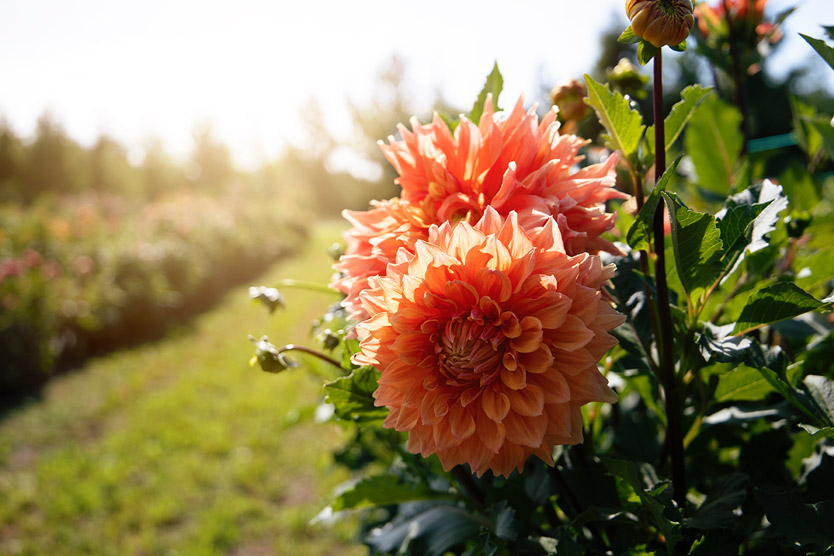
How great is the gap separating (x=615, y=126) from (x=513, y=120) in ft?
0.45

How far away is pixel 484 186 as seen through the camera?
Result: 0.69 meters

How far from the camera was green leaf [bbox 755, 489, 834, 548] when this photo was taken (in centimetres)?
64

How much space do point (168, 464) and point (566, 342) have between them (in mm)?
4043

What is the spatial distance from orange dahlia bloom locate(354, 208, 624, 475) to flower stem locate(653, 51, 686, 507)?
0.11 meters

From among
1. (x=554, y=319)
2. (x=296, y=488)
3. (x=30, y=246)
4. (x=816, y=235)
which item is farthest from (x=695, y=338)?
(x=30, y=246)

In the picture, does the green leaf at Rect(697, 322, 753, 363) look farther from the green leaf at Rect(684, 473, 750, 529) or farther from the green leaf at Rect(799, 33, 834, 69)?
the green leaf at Rect(799, 33, 834, 69)

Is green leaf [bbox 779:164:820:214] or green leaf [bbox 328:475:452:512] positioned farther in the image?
green leaf [bbox 779:164:820:214]

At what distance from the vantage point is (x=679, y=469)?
767 millimetres

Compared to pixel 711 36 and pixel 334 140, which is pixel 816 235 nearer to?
pixel 711 36

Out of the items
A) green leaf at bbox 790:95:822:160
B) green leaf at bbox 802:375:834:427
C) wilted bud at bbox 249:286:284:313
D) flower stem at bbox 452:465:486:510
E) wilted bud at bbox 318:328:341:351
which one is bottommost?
→ flower stem at bbox 452:465:486:510

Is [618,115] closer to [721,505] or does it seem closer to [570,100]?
[570,100]

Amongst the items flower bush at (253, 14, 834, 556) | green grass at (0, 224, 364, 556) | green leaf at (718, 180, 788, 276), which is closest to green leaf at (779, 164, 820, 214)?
flower bush at (253, 14, 834, 556)

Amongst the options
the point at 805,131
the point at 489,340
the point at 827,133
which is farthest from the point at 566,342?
the point at 805,131

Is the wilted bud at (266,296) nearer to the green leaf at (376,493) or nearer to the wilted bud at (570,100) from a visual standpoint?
the green leaf at (376,493)
